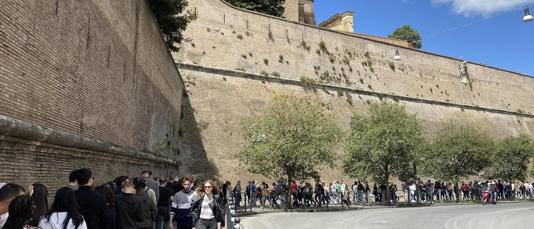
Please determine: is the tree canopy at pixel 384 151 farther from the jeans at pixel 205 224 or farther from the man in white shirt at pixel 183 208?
the jeans at pixel 205 224

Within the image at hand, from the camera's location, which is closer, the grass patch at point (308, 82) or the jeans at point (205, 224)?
the jeans at point (205, 224)

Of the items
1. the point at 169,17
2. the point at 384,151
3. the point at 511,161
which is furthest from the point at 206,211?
the point at 511,161

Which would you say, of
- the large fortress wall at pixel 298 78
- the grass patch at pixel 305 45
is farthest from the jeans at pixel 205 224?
the grass patch at pixel 305 45

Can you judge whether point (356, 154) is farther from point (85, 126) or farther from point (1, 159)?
point (1, 159)

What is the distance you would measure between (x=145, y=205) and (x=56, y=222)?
93.8 inches

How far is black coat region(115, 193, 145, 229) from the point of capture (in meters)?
5.00

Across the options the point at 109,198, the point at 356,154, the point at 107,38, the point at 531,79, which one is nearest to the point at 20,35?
the point at 109,198

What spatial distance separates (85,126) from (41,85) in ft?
6.89

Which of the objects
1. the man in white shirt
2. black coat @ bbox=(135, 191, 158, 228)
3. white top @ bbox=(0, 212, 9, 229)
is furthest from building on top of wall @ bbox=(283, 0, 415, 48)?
white top @ bbox=(0, 212, 9, 229)

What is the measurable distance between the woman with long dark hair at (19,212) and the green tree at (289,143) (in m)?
14.3

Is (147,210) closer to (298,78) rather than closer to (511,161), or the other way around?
(298,78)

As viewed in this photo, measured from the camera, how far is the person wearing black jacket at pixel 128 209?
5.00m

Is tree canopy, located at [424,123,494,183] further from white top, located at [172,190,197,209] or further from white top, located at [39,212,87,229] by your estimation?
white top, located at [39,212,87,229]

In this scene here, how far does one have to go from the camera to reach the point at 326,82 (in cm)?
2959
